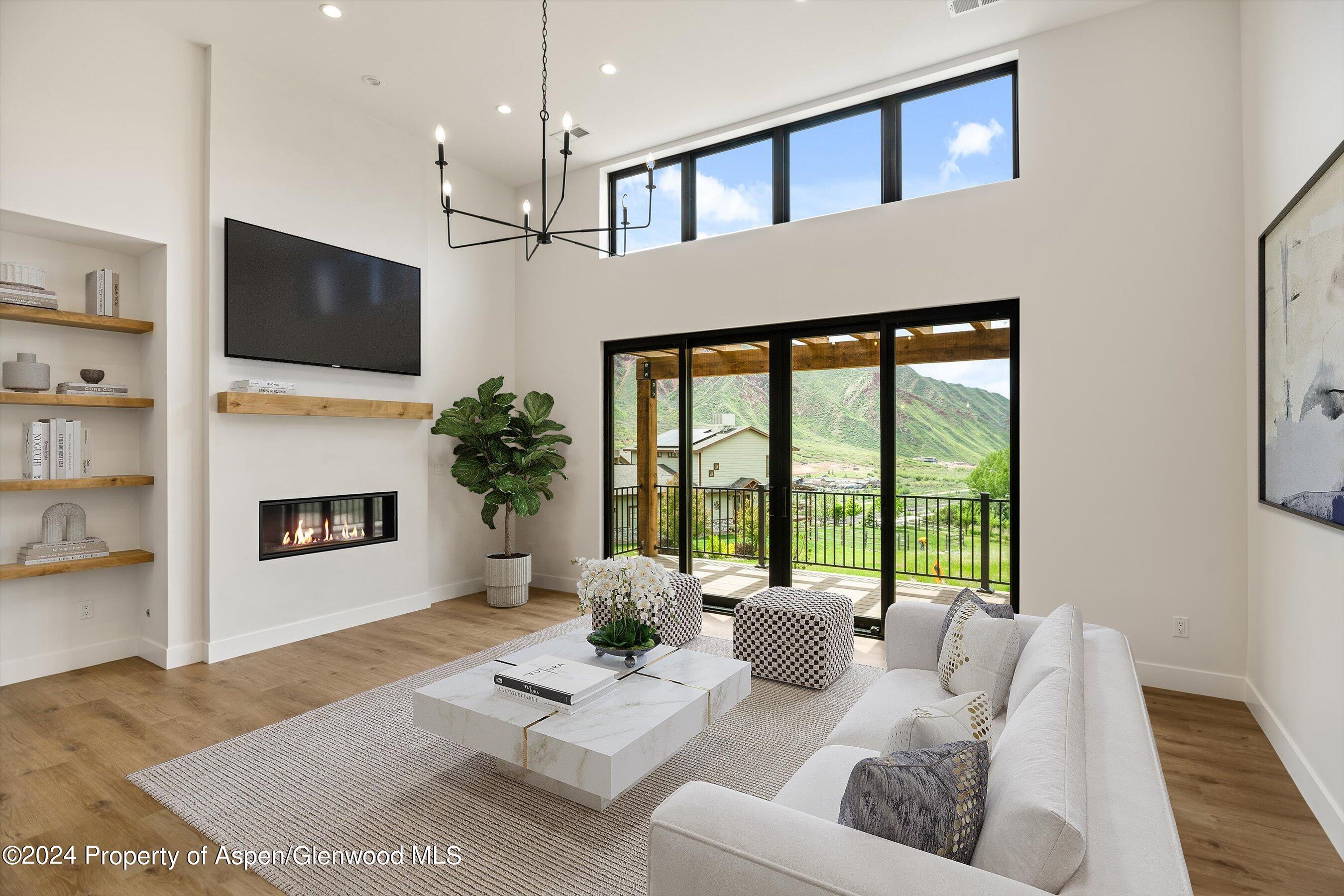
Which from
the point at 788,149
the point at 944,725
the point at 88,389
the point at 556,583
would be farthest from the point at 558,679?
the point at 788,149

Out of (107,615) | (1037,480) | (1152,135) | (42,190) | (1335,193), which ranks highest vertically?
(1152,135)

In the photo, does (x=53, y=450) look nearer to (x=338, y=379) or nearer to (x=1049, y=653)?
(x=338, y=379)

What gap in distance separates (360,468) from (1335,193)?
17.0ft

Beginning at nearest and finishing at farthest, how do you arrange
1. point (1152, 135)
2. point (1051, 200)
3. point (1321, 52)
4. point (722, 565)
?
point (1321, 52)
point (1152, 135)
point (1051, 200)
point (722, 565)

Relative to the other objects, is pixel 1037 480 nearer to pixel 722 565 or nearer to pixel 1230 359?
pixel 1230 359

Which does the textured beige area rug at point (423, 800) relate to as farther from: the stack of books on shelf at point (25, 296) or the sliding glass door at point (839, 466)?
the stack of books on shelf at point (25, 296)

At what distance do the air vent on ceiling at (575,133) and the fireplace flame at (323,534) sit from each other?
3.24 m

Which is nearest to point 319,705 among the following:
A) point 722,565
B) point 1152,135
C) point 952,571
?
point 722,565

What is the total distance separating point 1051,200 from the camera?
3.76 m

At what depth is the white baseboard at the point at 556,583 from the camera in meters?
5.71

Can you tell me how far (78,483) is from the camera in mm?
3582

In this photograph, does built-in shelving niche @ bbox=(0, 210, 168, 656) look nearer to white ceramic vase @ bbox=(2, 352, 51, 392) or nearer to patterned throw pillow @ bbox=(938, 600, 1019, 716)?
white ceramic vase @ bbox=(2, 352, 51, 392)

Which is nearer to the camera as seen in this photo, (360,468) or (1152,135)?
(1152,135)

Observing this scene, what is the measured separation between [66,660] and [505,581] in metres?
2.57
